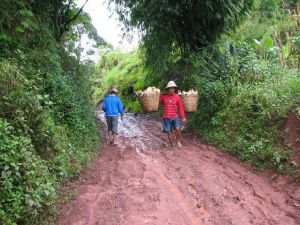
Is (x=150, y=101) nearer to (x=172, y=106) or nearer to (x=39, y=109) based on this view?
(x=172, y=106)

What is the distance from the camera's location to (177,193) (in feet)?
21.3

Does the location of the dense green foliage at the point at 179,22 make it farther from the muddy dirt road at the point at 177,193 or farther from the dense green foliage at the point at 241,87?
the muddy dirt road at the point at 177,193

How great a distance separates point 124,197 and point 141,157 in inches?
106

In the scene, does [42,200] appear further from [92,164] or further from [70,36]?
[70,36]

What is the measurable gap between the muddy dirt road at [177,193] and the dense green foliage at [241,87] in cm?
66

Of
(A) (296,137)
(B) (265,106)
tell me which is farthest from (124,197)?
(B) (265,106)

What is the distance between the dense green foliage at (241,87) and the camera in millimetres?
8633

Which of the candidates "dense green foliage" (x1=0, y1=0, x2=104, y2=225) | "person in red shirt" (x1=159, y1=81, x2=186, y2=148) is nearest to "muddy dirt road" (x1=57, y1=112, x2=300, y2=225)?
"dense green foliage" (x1=0, y1=0, x2=104, y2=225)

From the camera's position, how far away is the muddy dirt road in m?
5.67

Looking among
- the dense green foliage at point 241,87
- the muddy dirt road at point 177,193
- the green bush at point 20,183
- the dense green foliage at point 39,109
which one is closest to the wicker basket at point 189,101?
the dense green foliage at point 241,87

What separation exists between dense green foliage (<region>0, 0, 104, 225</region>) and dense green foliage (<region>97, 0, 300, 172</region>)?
3.14 meters

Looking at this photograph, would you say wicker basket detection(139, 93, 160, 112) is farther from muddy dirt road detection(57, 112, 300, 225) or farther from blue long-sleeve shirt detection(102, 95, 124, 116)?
muddy dirt road detection(57, 112, 300, 225)

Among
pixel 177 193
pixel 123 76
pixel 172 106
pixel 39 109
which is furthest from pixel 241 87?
pixel 123 76

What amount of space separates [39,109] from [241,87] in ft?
20.2
